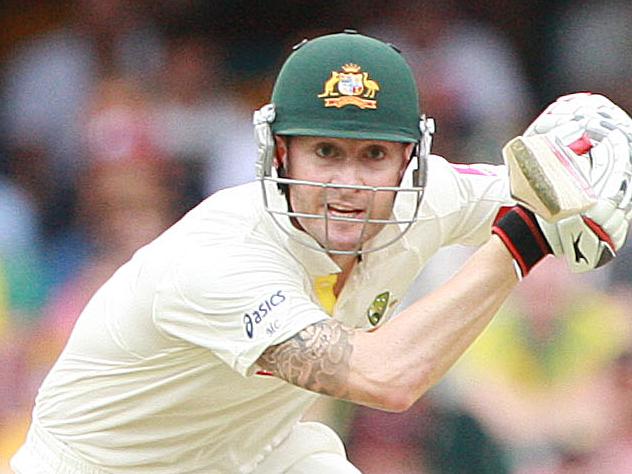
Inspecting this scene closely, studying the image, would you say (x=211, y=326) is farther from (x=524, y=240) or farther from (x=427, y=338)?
(x=524, y=240)

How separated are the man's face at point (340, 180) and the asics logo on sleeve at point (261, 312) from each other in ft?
0.83

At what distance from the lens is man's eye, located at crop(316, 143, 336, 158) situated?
3.68m

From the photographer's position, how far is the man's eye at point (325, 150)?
368 centimetres

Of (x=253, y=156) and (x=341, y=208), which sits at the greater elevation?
(x=341, y=208)

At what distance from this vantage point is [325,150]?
3691mm

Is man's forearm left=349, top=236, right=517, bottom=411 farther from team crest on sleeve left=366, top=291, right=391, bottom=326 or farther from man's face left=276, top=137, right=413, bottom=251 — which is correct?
team crest on sleeve left=366, top=291, right=391, bottom=326

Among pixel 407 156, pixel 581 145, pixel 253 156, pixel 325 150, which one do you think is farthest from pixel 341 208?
pixel 253 156

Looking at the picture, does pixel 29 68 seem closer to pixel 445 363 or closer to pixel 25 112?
pixel 25 112

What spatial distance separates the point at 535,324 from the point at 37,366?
1907 millimetres

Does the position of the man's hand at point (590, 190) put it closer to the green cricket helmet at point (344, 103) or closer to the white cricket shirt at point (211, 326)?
the green cricket helmet at point (344, 103)

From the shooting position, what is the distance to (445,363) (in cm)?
346

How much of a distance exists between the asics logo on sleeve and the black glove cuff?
0.49 meters

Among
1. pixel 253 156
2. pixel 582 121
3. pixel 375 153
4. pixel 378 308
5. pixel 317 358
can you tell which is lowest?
pixel 253 156

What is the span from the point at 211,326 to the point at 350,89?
61cm
